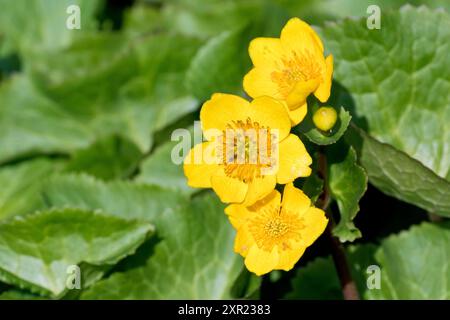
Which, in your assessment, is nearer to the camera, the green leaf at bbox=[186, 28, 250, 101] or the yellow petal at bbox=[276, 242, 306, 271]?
the yellow petal at bbox=[276, 242, 306, 271]

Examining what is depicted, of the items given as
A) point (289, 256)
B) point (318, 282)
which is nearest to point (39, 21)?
point (318, 282)

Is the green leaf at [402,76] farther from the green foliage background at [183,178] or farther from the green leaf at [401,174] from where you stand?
the green leaf at [401,174]

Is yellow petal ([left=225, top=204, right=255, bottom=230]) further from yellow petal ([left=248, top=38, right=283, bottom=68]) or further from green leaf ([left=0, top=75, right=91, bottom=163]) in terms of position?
green leaf ([left=0, top=75, right=91, bottom=163])

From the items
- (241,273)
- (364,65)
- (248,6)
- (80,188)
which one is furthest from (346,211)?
(248,6)

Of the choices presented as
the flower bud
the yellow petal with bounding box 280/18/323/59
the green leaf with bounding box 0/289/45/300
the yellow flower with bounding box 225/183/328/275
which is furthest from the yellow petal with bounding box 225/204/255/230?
the green leaf with bounding box 0/289/45/300

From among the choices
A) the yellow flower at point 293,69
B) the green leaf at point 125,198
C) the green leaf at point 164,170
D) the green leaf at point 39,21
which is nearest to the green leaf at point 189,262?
the green leaf at point 125,198
